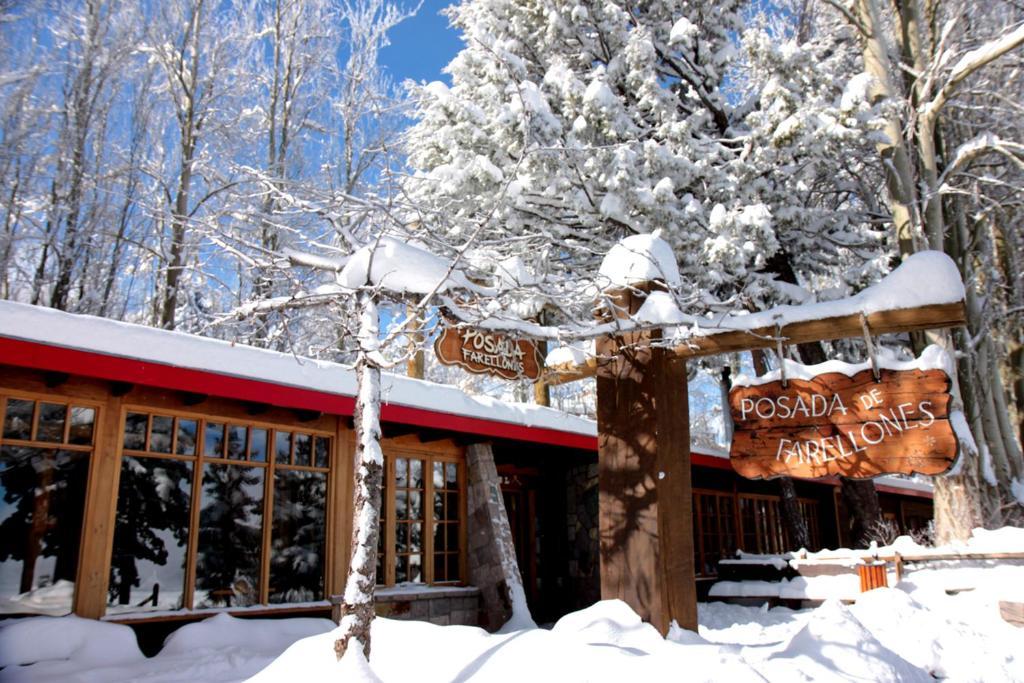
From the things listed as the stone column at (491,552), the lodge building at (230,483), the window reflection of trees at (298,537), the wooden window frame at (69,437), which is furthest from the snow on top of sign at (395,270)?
the stone column at (491,552)

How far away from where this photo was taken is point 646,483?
478 centimetres

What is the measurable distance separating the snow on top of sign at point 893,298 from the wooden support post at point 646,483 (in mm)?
403

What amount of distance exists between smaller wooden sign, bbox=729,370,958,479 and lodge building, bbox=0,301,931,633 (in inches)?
94.7

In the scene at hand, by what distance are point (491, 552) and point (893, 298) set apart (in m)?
6.30

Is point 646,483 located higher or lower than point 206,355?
lower

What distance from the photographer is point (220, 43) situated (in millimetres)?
17375

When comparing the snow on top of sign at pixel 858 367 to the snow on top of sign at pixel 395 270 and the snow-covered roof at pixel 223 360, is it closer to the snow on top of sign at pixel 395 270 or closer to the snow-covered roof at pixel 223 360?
the snow on top of sign at pixel 395 270

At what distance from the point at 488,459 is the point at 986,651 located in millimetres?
5873

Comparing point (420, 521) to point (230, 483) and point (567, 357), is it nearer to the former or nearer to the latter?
point (230, 483)

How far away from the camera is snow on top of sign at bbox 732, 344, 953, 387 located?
4386mm

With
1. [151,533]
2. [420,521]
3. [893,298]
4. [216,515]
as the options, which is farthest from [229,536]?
[893,298]

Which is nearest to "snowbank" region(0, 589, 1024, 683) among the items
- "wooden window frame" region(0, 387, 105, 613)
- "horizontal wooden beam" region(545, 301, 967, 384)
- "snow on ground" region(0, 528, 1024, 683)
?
"snow on ground" region(0, 528, 1024, 683)

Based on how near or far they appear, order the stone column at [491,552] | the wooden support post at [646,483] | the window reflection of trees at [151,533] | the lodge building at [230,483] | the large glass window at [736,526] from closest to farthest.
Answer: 1. the wooden support post at [646,483]
2. the lodge building at [230,483]
3. the window reflection of trees at [151,533]
4. the stone column at [491,552]
5. the large glass window at [736,526]

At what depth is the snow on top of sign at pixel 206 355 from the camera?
5.82 meters
